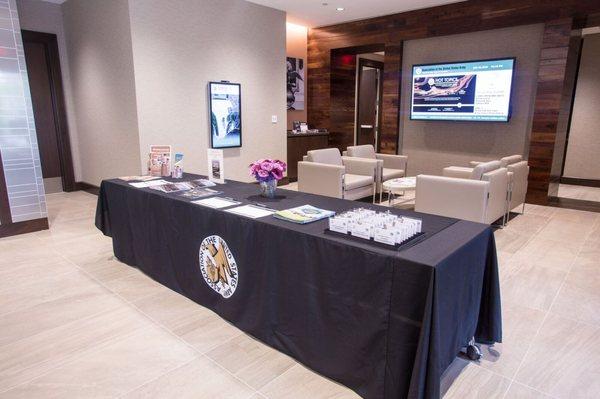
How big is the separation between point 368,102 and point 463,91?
11.8 ft

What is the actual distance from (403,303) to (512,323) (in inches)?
56.4

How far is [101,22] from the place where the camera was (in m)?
5.07

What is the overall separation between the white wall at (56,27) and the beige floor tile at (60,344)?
16.1 ft

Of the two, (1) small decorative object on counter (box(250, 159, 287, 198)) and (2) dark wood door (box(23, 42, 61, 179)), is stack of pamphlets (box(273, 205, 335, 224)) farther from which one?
(2) dark wood door (box(23, 42, 61, 179))

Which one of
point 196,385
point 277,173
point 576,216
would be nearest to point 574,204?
point 576,216

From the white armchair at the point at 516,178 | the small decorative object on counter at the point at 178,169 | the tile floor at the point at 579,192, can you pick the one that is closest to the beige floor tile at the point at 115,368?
the small decorative object on counter at the point at 178,169

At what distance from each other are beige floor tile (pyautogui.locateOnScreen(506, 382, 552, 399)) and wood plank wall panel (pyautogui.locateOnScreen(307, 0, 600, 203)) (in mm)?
4511

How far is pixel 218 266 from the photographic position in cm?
245

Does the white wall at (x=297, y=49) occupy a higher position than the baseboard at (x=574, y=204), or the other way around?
the white wall at (x=297, y=49)

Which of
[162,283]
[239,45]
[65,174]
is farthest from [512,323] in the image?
[65,174]

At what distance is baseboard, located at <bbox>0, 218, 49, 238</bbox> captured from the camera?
4250 mm

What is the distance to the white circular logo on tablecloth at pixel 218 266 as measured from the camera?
2.34 metres

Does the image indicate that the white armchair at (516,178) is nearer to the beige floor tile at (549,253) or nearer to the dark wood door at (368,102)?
the beige floor tile at (549,253)

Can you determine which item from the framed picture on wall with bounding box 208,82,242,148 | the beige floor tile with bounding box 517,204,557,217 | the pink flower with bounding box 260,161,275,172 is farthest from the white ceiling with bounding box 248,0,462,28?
the pink flower with bounding box 260,161,275,172
